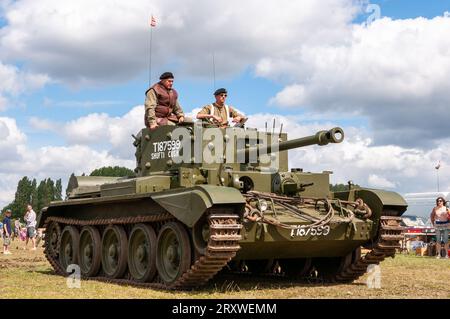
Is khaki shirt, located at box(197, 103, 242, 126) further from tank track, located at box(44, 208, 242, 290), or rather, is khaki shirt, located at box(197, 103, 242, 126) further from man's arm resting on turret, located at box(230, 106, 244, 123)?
tank track, located at box(44, 208, 242, 290)

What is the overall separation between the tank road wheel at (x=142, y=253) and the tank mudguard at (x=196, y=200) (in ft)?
4.90

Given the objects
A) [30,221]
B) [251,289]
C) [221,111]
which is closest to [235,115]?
[221,111]

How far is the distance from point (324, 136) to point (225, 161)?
7.32ft

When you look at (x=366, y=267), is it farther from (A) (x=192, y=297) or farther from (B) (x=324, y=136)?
(A) (x=192, y=297)

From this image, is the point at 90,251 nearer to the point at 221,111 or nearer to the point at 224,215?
the point at 221,111

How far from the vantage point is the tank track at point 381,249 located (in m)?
13.2

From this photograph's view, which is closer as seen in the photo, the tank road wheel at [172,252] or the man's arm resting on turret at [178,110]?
the tank road wheel at [172,252]

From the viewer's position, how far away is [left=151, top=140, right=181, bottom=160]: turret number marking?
13.9 meters

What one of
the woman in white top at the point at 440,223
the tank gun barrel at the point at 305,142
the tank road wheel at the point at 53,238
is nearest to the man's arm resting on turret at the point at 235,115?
the tank gun barrel at the point at 305,142

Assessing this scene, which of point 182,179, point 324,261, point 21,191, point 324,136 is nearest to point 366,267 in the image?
point 324,261

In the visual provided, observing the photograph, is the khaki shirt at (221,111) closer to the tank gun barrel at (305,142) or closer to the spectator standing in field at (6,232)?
the tank gun barrel at (305,142)

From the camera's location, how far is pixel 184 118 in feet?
47.6

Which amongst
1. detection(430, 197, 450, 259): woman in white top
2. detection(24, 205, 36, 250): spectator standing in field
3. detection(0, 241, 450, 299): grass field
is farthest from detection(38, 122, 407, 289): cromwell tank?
detection(24, 205, 36, 250): spectator standing in field

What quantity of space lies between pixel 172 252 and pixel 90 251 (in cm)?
417
